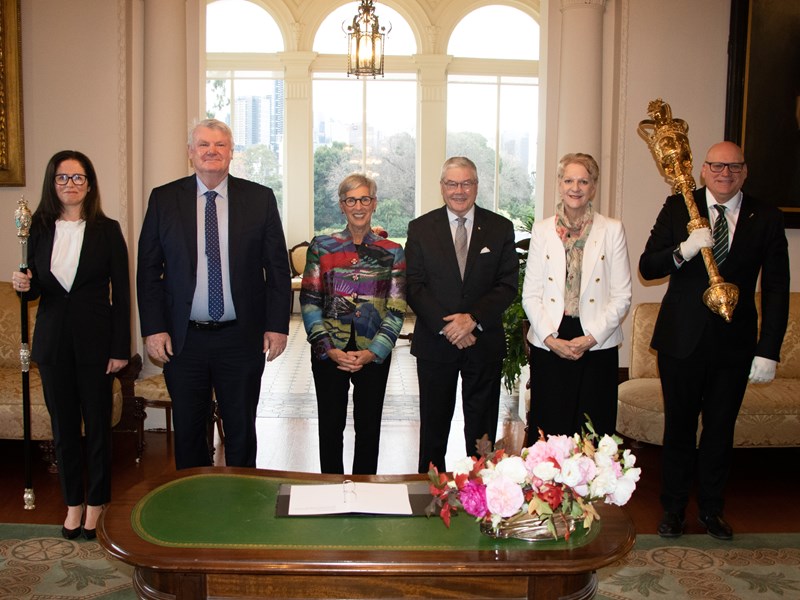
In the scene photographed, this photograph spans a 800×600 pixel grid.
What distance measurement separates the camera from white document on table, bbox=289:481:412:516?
2623mm

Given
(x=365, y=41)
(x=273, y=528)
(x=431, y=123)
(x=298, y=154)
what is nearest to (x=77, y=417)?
(x=273, y=528)

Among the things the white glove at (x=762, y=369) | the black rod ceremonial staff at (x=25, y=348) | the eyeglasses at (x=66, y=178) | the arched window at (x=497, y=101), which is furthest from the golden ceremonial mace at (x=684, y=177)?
the arched window at (x=497, y=101)

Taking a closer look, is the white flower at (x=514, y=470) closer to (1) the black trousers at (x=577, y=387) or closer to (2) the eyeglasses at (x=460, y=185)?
(1) the black trousers at (x=577, y=387)

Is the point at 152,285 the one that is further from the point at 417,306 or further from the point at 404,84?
the point at 404,84

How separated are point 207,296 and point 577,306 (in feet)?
5.43

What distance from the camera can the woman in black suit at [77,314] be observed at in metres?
3.79

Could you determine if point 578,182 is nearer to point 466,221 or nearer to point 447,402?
point 466,221

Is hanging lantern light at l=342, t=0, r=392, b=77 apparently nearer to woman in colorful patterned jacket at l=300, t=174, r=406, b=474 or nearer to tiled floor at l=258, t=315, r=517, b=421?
tiled floor at l=258, t=315, r=517, b=421

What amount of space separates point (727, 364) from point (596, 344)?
2.09ft

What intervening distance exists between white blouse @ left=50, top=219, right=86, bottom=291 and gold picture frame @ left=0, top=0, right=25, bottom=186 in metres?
2.03

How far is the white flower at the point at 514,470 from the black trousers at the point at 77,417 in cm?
225

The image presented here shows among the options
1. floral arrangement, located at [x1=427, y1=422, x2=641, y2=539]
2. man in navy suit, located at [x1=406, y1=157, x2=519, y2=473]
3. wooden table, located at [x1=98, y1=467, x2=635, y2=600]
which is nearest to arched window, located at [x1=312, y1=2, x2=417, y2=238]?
man in navy suit, located at [x1=406, y1=157, x2=519, y2=473]

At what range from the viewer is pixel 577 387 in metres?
3.96

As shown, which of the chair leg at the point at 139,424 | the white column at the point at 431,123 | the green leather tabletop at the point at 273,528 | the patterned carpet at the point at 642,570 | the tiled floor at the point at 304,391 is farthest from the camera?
the white column at the point at 431,123
